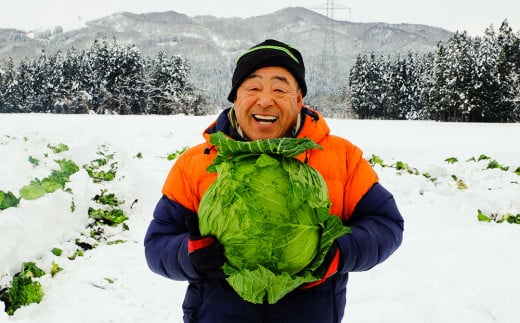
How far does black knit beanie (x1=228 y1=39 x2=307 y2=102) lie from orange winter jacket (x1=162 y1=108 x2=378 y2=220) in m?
0.33

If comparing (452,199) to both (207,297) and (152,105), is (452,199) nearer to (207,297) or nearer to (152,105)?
(207,297)

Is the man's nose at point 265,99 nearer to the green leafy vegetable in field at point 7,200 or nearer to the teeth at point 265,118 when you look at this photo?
the teeth at point 265,118

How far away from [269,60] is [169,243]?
117 cm

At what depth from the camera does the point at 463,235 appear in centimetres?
624

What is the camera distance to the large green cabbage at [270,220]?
1.86m

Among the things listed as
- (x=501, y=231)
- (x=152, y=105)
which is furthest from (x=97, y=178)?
(x=152, y=105)

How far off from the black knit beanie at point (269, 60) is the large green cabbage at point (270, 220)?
1.99 ft

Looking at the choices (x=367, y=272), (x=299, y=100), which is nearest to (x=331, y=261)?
(x=299, y=100)

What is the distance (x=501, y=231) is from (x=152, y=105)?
60.8 meters

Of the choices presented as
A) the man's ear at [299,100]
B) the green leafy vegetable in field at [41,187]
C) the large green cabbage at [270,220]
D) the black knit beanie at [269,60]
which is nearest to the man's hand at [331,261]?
the large green cabbage at [270,220]

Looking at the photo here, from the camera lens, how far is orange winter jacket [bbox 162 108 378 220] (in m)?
2.37

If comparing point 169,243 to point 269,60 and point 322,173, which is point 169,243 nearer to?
point 322,173

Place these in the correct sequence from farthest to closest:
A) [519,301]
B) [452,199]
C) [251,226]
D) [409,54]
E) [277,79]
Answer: [409,54]
[452,199]
[519,301]
[277,79]
[251,226]

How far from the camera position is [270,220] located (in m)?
1.88
